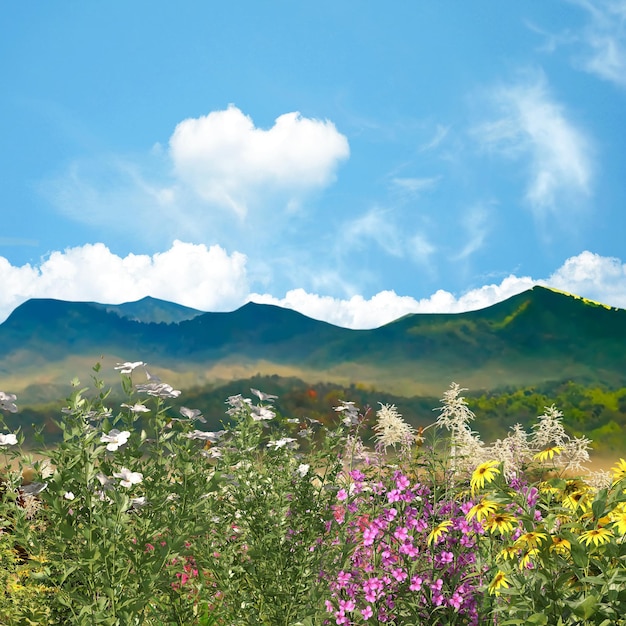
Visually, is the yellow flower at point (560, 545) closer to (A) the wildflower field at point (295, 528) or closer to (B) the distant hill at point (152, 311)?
(A) the wildflower field at point (295, 528)

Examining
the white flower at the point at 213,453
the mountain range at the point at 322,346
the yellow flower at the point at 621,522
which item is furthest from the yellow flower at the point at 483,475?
the mountain range at the point at 322,346

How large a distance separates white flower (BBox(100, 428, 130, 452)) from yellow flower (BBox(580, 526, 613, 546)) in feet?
5.90

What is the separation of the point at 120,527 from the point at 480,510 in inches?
54.7

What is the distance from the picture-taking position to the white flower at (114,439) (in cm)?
292

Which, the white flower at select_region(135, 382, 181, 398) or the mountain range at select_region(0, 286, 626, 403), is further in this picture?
the mountain range at select_region(0, 286, 626, 403)

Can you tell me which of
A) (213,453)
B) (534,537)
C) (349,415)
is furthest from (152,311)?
(534,537)

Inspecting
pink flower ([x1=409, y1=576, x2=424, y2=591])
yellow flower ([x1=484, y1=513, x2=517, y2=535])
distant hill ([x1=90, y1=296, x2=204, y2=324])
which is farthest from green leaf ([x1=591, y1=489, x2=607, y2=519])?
distant hill ([x1=90, y1=296, x2=204, y2=324])

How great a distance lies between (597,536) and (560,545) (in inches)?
11.3

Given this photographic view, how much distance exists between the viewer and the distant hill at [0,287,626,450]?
11688 millimetres

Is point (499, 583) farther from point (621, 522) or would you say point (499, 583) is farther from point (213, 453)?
point (213, 453)

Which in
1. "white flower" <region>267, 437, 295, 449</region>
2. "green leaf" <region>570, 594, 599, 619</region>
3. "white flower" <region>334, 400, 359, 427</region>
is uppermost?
"white flower" <region>334, 400, 359, 427</region>

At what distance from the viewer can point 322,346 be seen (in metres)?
12.1

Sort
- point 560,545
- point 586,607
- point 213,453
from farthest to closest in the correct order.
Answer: point 213,453, point 560,545, point 586,607

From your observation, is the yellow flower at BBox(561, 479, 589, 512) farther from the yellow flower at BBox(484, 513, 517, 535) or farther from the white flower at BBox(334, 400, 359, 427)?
the white flower at BBox(334, 400, 359, 427)
